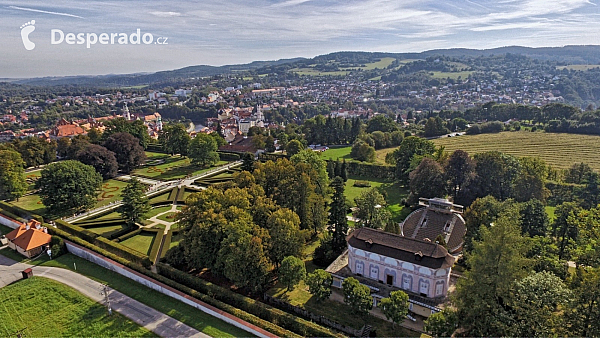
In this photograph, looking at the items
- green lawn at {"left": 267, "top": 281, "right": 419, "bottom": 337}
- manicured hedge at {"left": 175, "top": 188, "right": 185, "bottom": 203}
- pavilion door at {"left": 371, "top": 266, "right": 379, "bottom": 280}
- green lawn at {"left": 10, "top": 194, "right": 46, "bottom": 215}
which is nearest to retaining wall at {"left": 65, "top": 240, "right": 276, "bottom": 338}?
green lawn at {"left": 267, "top": 281, "right": 419, "bottom": 337}

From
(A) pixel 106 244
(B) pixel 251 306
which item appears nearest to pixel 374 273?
(B) pixel 251 306

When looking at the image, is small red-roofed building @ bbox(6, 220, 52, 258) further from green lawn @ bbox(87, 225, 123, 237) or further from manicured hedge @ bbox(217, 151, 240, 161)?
manicured hedge @ bbox(217, 151, 240, 161)

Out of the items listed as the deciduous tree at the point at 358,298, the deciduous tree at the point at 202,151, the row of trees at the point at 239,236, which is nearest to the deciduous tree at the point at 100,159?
the deciduous tree at the point at 202,151

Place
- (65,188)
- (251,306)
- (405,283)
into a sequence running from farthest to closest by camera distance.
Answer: (65,188) < (405,283) < (251,306)

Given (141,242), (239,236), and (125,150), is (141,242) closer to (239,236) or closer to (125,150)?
(239,236)

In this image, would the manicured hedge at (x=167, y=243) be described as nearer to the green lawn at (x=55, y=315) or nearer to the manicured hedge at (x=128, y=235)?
the manicured hedge at (x=128, y=235)

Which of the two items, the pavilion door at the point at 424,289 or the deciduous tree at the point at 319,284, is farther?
the pavilion door at the point at 424,289

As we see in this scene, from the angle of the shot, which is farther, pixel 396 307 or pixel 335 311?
pixel 335 311
